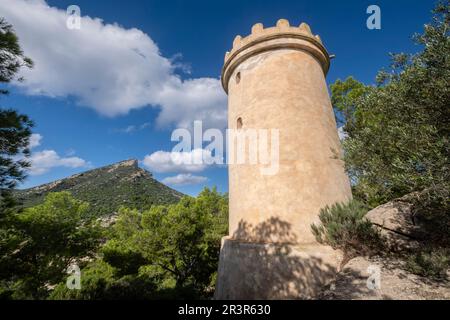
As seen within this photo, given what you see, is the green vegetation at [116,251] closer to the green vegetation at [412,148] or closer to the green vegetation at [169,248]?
the green vegetation at [169,248]

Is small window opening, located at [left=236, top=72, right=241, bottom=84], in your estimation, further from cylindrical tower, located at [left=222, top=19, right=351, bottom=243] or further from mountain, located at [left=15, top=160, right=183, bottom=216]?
mountain, located at [left=15, top=160, right=183, bottom=216]

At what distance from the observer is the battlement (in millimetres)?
7676

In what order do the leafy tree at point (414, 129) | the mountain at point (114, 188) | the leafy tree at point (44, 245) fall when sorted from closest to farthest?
1. the leafy tree at point (414, 129)
2. the leafy tree at point (44, 245)
3. the mountain at point (114, 188)

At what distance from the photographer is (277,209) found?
6285 mm

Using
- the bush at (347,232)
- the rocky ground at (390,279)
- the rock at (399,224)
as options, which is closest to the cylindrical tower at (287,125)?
the bush at (347,232)

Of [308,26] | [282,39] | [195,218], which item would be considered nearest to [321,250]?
[282,39]

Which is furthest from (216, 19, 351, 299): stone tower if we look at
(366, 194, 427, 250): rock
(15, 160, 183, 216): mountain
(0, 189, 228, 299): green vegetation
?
(15, 160, 183, 216): mountain

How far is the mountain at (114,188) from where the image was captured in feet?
172

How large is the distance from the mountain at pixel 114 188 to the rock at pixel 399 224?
46485 millimetres

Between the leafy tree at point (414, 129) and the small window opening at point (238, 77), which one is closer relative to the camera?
the leafy tree at point (414, 129)

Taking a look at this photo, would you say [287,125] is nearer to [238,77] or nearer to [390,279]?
[238,77]

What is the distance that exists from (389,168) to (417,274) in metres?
2.54
